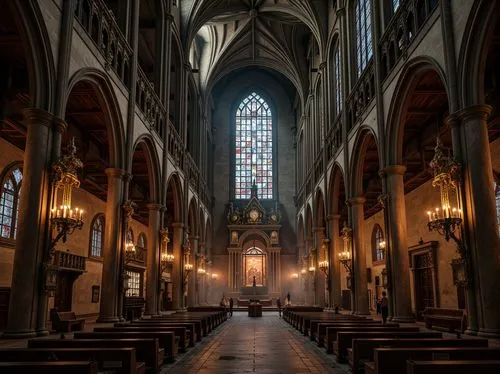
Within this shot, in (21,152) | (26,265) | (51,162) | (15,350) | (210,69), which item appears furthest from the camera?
(210,69)

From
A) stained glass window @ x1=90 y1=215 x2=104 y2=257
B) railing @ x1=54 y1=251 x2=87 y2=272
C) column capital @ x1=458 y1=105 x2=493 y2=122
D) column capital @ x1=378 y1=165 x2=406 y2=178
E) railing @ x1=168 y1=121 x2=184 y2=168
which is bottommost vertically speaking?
railing @ x1=54 y1=251 x2=87 y2=272

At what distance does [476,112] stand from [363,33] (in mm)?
12200

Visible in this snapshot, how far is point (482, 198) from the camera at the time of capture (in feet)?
33.4

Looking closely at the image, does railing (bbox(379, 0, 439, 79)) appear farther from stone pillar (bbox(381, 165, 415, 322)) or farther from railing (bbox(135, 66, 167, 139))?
railing (bbox(135, 66, 167, 139))

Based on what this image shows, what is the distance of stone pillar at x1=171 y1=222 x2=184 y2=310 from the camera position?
2597 centimetres

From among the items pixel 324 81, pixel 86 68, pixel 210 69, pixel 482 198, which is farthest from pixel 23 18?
pixel 210 69

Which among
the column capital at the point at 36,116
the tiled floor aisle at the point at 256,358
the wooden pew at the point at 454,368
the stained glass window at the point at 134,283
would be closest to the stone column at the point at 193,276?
the stained glass window at the point at 134,283

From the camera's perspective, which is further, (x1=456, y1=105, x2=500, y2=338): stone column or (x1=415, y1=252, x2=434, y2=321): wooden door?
(x1=415, y1=252, x2=434, y2=321): wooden door

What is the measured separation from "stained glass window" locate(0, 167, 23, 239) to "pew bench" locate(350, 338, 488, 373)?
43.6 feet

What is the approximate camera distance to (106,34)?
15672 mm

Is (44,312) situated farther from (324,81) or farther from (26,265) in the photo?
(324,81)

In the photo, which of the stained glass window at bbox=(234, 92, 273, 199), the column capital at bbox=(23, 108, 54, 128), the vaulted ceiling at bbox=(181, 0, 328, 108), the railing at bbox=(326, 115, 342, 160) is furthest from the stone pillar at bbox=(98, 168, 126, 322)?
the stained glass window at bbox=(234, 92, 273, 199)

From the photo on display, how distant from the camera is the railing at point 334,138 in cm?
2464

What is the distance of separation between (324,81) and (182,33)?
9087mm
